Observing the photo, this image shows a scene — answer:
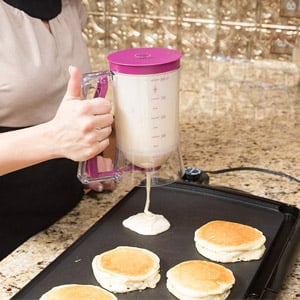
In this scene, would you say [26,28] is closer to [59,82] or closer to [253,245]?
[59,82]

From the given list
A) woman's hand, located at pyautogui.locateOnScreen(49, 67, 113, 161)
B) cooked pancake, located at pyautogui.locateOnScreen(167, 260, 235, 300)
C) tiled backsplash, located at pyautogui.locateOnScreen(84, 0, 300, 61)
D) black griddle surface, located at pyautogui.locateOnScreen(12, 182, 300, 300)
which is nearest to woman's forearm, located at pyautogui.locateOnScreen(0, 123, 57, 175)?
woman's hand, located at pyautogui.locateOnScreen(49, 67, 113, 161)

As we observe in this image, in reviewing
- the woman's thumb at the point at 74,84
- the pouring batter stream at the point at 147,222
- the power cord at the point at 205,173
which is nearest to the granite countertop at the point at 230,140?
the power cord at the point at 205,173

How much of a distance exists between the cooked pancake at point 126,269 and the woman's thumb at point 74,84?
9.0 inches

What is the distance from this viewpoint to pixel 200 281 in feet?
2.61

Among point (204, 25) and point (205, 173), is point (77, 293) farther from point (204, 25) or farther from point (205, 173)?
point (204, 25)

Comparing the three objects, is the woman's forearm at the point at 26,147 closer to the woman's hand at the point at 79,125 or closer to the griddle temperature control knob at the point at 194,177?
the woman's hand at the point at 79,125

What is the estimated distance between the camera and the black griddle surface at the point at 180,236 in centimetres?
82

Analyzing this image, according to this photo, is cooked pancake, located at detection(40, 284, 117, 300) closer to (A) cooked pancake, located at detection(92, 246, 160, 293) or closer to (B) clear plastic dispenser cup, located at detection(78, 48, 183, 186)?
(A) cooked pancake, located at detection(92, 246, 160, 293)

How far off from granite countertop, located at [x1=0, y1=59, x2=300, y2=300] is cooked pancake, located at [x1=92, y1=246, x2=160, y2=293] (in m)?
0.13

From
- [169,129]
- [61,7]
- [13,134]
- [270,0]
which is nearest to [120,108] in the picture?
[169,129]

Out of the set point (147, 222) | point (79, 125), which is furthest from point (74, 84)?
point (147, 222)

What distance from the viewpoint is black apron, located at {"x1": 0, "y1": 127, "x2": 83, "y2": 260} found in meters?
1.15

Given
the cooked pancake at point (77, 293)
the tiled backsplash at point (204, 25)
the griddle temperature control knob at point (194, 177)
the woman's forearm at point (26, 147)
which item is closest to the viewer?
the cooked pancake at point (77, 293)

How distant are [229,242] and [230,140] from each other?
25.7 inches
